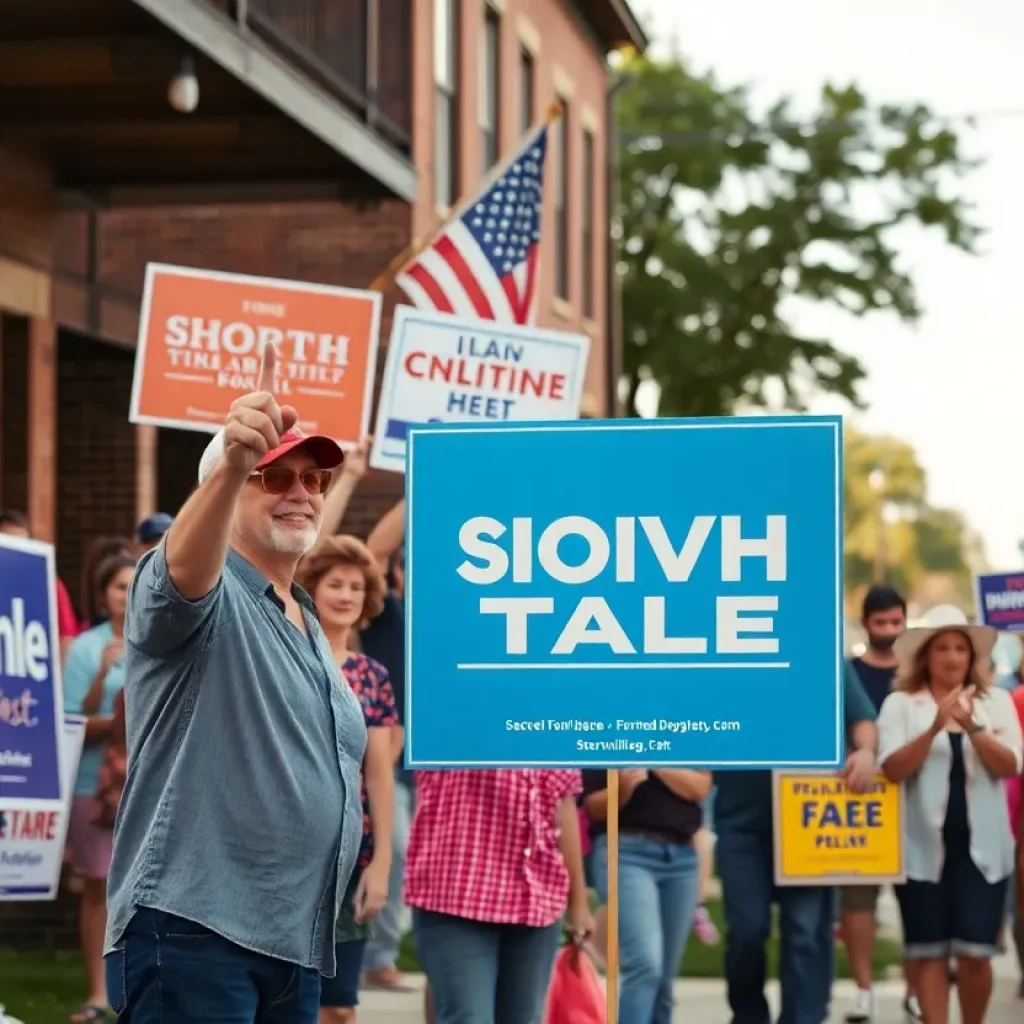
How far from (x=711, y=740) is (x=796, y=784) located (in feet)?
17.9

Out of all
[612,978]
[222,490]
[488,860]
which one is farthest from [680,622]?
[488,860]

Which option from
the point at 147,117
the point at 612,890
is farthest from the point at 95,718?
the point at 612,890

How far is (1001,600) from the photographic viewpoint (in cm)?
1262

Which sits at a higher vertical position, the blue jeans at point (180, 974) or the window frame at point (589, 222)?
the window frame at point (589, 222)

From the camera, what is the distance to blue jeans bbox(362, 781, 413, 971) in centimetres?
1151

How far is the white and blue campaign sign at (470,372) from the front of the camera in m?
10.4

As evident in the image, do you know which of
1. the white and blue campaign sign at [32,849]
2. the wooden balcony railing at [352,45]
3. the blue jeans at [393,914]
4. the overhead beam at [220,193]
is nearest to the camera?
the white and blue campaign sign at [32,849]

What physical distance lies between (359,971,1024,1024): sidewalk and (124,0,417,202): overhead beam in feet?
14.8

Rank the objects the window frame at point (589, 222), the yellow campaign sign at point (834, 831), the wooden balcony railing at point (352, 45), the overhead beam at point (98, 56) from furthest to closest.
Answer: the window frame at point (589, 222) < the wooden balcony railing at point (352, 45) < the overhead beam at point (98, 56) < the yellow campaign sign at point (834, 831)

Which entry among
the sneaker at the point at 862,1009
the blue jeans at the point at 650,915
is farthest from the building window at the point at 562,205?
the blue jeans at the point at 650,915

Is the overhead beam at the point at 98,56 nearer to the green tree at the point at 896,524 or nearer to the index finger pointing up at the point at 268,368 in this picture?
the index finger pointing up at the point at 268,368

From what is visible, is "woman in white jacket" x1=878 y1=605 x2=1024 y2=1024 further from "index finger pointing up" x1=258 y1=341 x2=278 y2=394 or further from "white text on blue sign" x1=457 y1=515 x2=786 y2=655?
"index finger pointing up" x1=258 y1=341 x2=278 y2=394

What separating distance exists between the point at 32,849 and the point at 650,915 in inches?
86.0

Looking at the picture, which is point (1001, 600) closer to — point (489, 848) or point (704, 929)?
point (704, 929)
